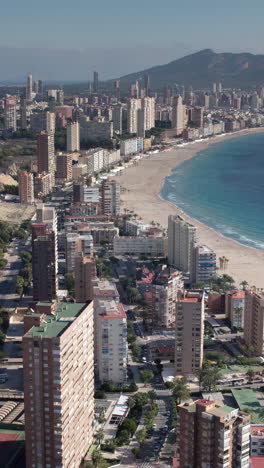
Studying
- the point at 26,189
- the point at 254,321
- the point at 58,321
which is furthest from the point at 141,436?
the point at 26,189

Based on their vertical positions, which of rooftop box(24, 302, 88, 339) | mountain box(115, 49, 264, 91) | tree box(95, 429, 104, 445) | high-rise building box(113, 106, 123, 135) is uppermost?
mountain box(115, 49, 264, 91)

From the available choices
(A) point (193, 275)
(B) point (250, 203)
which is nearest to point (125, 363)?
(A) point (193, 275)

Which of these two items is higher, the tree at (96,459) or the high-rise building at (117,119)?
the high-rise building at (117,119)

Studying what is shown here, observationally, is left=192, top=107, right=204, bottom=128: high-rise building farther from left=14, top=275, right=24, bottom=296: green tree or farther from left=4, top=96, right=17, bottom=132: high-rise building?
left=14, top=275, right=24, bottom=296: green tree

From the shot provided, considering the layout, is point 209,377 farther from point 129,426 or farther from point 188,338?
point 129,426

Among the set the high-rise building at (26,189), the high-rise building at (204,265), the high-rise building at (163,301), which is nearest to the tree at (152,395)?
the high-rise building at (163,301)

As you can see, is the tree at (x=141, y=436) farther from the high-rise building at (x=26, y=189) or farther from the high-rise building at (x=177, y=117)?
the high-rise building at (x=177, y=117)

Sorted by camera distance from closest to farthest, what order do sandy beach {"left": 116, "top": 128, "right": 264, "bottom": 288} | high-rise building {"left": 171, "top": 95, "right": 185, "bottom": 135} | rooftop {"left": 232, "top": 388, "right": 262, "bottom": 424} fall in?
1. rooftop {"left": 232, "top": 388, "right": 262, "bottom": 424}
2. sandy beach {"left": 116, "top": 128, "right": 264, "bottom": 288}
3. high-rise building {"left": 171, "top": 95, "right": 185, "bottom": 135}

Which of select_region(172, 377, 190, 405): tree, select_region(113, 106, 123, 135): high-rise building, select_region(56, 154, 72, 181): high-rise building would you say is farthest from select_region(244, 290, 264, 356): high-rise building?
select_region(113, 106, 123, 135): high-rise building
